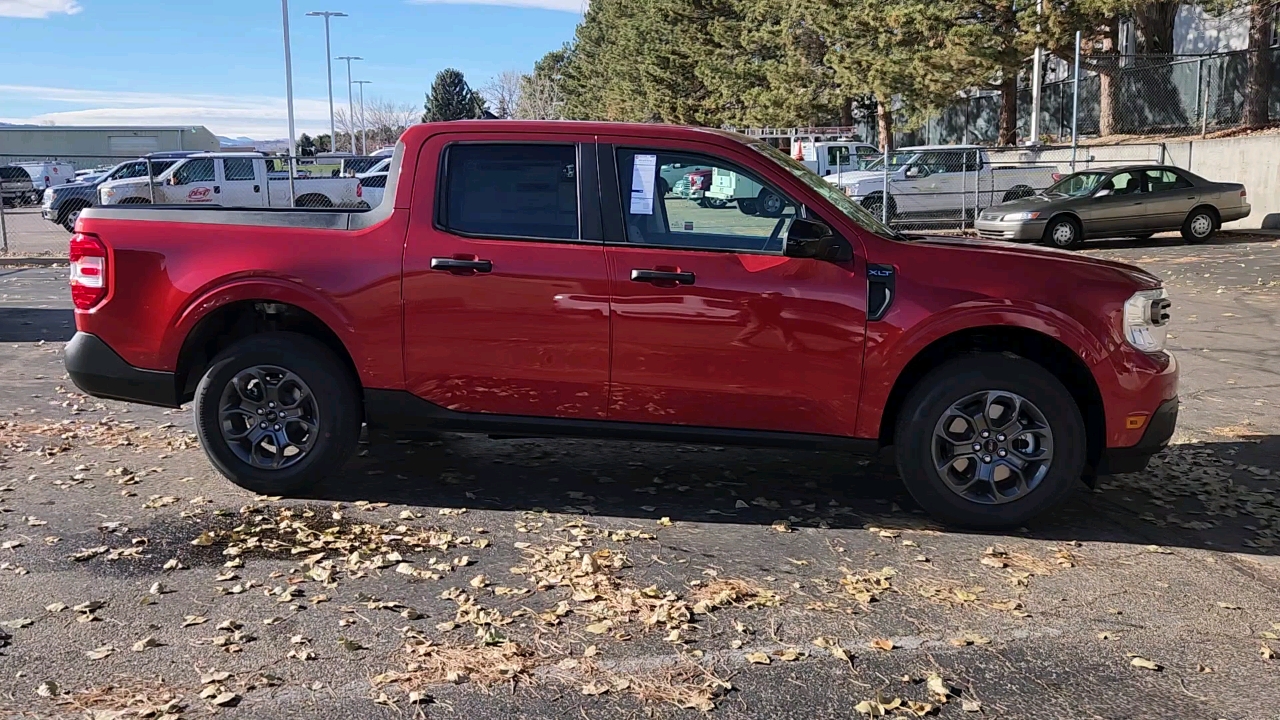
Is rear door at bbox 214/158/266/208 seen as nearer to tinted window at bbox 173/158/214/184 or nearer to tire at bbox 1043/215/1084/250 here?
tinted window at bbox 173/158/214/184

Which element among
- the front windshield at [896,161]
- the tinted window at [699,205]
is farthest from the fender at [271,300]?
the front windshield at [896,161]

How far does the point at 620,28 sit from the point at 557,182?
2068 inches

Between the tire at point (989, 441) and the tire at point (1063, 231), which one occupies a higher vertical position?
the tire at point (1063, 231)

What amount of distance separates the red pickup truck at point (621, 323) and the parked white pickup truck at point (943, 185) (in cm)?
1819

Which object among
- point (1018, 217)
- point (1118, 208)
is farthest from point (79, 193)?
point (1118, 208)

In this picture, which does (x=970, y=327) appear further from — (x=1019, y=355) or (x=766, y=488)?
(x=766, y=488)

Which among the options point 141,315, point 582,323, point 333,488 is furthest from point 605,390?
point 141,315

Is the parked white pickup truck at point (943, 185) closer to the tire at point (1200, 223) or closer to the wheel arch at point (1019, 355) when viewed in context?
the tire at point (1200, 223)

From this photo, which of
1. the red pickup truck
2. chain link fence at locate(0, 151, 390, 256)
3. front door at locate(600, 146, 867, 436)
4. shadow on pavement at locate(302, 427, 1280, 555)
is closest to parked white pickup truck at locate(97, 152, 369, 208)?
chain link fence at locate(0, 151, 390, 256)

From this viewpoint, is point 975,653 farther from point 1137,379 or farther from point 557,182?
point 557,182

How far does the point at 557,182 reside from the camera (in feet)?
16.9

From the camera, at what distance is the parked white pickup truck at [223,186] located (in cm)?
2311

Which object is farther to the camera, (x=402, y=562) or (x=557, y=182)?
(x=557, y=182)

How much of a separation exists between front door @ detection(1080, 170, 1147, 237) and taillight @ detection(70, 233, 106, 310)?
57.6 feet
